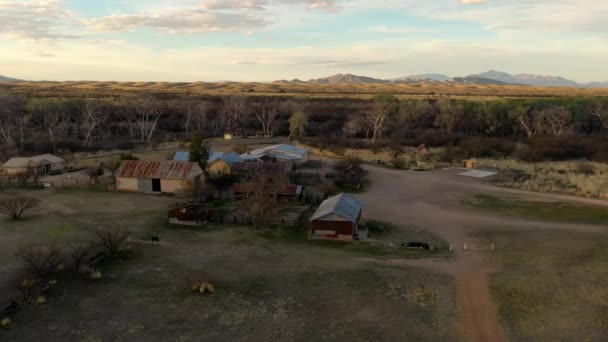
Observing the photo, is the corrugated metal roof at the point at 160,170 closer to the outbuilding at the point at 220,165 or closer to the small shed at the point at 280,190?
the outbuilding at the point at 220,165

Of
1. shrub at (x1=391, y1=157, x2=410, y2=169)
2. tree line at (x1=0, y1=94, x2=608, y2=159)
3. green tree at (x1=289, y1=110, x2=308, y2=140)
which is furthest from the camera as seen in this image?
green tree at (x1=289, y1=110, x2=308, y2=140)

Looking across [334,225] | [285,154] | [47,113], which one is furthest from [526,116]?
[47,113]

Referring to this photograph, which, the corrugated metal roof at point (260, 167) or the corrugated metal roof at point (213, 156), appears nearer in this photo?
the corrugated metal roof at point (260, 167)

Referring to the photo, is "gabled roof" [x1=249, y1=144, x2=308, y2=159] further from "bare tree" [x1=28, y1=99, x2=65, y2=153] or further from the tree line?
"bare tree" [x1=28, y1=99, x2=65, y2=153]

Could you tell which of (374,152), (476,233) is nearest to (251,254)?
(476,233)

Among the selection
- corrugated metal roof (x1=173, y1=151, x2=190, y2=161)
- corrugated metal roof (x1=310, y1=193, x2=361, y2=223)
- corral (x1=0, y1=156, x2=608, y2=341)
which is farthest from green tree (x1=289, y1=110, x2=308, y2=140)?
corrugated metal roof (x1=310, y1=193, x2=361, y2=223)

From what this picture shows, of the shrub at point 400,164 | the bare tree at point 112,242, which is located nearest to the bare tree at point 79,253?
A: the bare tree at point 112,242

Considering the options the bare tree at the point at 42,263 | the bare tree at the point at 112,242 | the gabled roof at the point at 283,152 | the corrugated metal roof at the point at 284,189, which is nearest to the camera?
the bare tree at the point at 42,263
